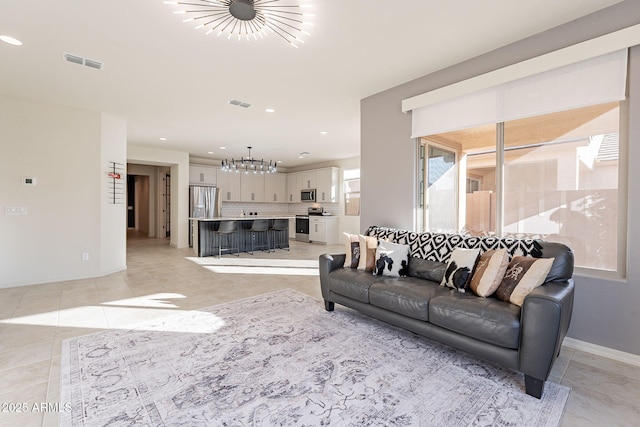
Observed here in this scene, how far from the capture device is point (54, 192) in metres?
4.58

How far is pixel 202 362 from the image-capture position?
226 centimetres

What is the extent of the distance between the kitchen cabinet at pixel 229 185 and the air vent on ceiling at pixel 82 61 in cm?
629

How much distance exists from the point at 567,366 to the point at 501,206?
1.51 metres

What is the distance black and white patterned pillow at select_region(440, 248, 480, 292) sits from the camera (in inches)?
100

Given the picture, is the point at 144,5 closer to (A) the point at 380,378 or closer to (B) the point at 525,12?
(B) the point at 525,12

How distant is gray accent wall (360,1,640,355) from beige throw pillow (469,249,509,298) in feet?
2.73

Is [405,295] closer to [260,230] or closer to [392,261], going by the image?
[392,261]

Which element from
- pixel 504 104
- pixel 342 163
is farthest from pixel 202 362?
pixel 342 163

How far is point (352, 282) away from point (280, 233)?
5627 mm

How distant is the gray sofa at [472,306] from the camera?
5.97ft

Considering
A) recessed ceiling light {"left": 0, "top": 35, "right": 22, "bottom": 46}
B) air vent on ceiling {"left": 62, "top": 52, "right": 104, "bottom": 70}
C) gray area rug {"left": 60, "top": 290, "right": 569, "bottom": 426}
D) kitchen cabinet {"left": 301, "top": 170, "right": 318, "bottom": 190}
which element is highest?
air vent on ceiling {"left": 62, "top": 52, "right": 104, "bottom": 70}

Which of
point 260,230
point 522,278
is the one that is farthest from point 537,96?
point 260,230

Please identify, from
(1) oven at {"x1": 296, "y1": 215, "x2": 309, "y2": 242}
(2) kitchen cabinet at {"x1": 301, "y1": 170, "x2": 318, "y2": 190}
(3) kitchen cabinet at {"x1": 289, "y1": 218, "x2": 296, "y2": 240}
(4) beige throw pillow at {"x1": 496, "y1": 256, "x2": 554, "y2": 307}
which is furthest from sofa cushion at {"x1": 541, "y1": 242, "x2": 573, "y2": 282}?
(3) kitchen cabinet at {"x1": 289, "y1": 218, "x2": 296, "y2": 240}

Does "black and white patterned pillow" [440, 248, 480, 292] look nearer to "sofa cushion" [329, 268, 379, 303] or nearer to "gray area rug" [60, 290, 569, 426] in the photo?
"gray area rug" [60, 290, 569, 426]
